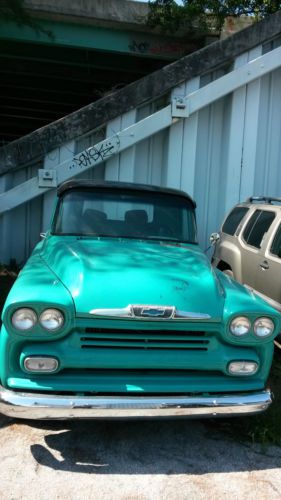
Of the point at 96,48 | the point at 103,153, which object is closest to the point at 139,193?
the point at 103,153

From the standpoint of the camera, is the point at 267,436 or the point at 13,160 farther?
the point at 13,160

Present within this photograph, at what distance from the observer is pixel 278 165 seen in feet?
30.7

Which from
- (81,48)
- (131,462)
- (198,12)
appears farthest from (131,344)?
(81,48)

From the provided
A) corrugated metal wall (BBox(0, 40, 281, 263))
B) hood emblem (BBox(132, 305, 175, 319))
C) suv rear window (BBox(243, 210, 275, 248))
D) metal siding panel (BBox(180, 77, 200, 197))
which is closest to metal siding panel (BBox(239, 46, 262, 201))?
corrugated metal wall (BBox(0, 40, 281, 263))

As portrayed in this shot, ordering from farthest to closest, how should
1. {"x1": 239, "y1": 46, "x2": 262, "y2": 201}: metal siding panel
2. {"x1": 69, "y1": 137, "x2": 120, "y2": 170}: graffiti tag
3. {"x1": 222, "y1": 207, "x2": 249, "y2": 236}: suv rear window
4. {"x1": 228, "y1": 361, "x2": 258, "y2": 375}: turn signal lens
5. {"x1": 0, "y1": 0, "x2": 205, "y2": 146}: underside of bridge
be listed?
{"x1": 0, "y1": 0, "x2": 205, "y2": 146}: underside of bridge
{"x1": 239, "y1": 46, "x2": 262, "y2": 201}: metal siding panel
{"x1": 69, "y1": 137, "x2": 120, "y2": 170}: graffiti tag
{"x1": 222, "y1": 207, "x2": 249, "y2": 236}: suv rear window
{"x1": 228, "y1": 361, "x2": 258, "y2": 375}: turn signal lens

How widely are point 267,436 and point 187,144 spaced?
5941mm

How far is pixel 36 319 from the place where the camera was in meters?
3.12

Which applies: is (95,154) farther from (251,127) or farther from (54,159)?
(251,127)

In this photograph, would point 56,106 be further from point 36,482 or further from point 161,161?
point 36,482

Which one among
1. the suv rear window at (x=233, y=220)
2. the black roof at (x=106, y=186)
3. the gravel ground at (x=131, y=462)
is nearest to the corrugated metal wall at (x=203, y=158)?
the suv rear window at (x=233, y=220)

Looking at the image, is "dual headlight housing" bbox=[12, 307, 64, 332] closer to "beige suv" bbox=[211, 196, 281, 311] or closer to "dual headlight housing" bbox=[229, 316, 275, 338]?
"dual headlight housing" bbox=[229, 316, 275, 338]

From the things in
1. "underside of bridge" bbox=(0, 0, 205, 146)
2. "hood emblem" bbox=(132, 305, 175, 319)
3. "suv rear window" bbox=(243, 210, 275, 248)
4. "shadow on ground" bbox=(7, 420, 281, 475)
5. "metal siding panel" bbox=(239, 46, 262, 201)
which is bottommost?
"shadow on ground" bbox=(7, 420, 281, 475)

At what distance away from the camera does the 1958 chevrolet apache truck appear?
3086 millimetres

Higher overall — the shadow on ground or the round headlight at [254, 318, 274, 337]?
the round headlight at [254, 318, 274, 337]
